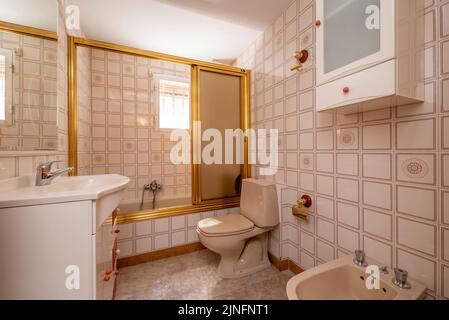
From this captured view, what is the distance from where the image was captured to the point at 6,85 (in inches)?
34.6

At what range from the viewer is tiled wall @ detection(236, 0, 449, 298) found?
0.76 meters

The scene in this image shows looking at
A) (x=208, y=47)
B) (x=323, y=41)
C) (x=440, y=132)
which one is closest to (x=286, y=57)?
(x=323, y=41)

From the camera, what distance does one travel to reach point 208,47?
2.09 metres

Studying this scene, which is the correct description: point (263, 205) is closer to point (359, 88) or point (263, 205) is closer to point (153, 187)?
point (359, 88)

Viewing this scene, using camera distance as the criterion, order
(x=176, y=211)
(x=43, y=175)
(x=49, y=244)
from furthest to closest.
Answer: (x=176, y=211) < (x=43, y=175) < (x=49, y=244)

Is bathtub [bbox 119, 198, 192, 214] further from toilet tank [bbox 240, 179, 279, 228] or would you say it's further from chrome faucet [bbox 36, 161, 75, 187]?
chrome faucet [bbox 36, 161, 75, 187]

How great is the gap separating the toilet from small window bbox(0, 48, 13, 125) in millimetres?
1260

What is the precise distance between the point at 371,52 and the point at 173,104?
218 cm

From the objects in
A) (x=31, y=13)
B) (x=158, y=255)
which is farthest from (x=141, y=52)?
(x=158, y=255)

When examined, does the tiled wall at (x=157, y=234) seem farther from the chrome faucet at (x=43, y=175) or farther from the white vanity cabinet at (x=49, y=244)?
the white vanity cabinet at (x=49, y=244)

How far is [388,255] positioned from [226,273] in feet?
3.46

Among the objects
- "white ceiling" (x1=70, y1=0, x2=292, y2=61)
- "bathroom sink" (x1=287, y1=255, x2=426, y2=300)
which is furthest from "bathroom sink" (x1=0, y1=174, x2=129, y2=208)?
"white ceiling" (x1=70, y1=0, x2=292, y2=61)

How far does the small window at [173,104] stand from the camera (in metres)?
2.43

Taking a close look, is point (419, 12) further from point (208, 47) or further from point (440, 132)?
point (208, 47)
